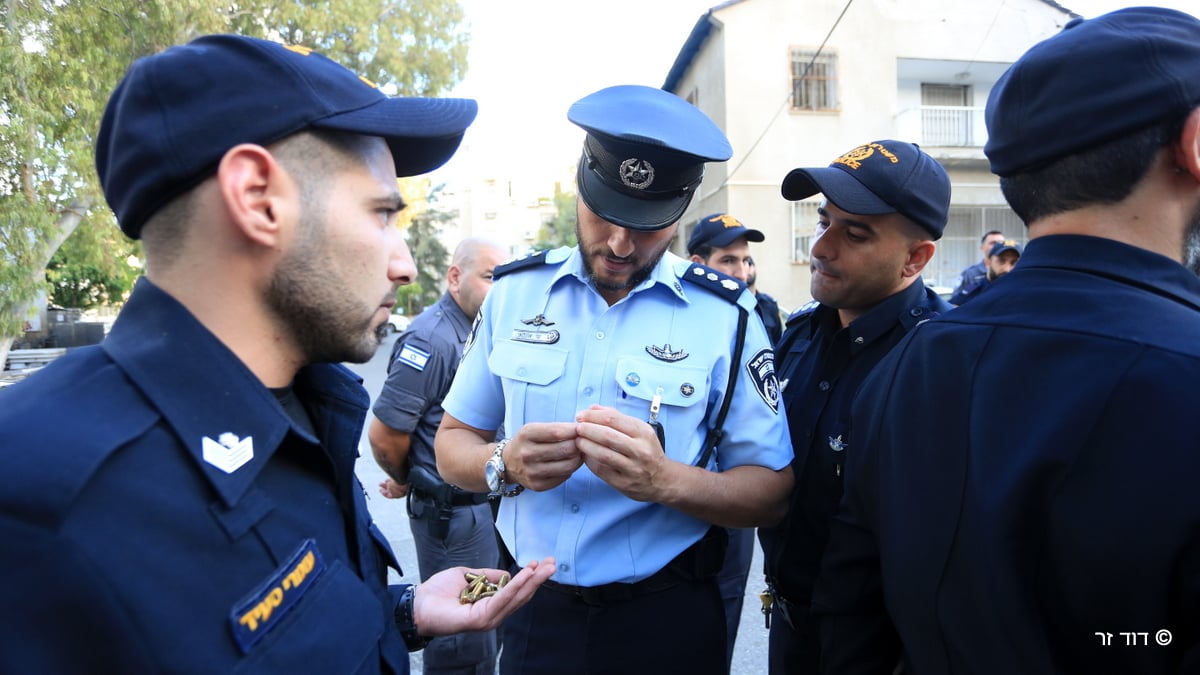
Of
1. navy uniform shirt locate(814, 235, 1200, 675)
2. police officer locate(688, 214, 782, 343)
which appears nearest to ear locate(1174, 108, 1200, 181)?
navy uniform shirt locate(814, 235, 1200, 675)

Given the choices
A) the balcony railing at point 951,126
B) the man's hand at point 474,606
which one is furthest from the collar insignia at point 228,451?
the balcony railing at point 951,126

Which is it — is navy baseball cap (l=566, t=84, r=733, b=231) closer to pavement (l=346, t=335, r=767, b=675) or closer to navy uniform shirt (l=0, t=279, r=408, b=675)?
pavement (l=346, t=335, r=767, b=675)

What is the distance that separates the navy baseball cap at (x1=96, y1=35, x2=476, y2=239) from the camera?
1.04 meters

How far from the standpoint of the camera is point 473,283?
382 centimetres

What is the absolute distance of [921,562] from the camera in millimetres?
1227

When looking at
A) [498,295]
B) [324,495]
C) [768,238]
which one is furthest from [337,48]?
[324,495]

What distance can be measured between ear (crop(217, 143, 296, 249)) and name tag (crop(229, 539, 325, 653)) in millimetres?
471

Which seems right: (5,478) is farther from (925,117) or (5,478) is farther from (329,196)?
(925,117)

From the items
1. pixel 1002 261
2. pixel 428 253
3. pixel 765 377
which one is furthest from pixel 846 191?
pixel 428 253

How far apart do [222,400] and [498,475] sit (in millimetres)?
897

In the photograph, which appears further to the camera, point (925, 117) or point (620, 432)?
point (925, 117)

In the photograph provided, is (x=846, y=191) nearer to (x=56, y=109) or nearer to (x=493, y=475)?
(x=493, y=475)

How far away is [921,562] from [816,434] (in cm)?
98

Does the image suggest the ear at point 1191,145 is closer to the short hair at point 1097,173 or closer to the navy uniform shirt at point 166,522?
the short hair at point 1097,173
